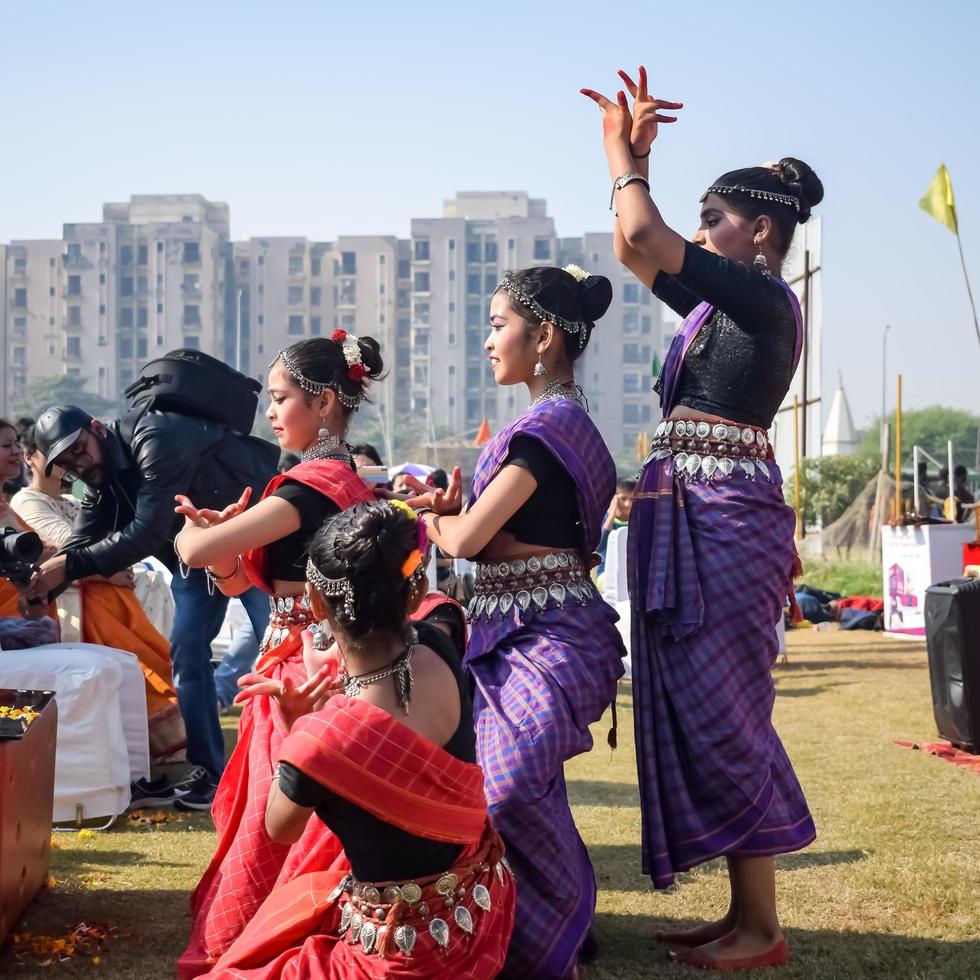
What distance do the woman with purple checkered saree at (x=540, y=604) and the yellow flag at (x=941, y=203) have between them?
27.3 feet

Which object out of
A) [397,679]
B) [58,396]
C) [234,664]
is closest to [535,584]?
[397,679]

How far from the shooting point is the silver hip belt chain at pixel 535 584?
125 inches

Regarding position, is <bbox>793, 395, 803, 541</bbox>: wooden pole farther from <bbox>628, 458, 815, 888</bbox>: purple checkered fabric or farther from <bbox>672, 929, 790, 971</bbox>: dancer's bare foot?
<bbox>672, 929, 790, 971</bbox>: dancer's bare foot

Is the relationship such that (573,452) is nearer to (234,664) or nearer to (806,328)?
(234,664)

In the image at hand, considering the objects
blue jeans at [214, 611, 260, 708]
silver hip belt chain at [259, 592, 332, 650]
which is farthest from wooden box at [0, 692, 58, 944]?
blue jeans at [214, 611, 260, 708]

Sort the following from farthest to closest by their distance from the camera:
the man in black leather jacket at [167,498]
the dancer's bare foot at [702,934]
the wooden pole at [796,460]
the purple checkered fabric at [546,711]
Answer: the wooden pole at [796,460]
the man in black leather jacket at [167,498]
the dancer's bare foot at [702,934]
the purple checkered fabric at [546,711]

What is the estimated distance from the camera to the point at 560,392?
331 cm

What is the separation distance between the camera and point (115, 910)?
3.75 m

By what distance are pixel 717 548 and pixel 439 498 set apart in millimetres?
713

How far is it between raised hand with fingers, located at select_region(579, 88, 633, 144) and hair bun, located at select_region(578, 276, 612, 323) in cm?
39

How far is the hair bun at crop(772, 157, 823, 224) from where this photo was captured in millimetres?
A: 3363

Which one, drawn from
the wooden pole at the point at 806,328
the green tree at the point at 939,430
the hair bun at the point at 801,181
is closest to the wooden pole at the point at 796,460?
the wooden pole at the point at 806,328

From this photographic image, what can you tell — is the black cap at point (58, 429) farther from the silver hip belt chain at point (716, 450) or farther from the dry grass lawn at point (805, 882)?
the silver hip belt chain at point (716, 450)

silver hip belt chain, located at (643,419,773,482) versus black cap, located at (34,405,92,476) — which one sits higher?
black cap, located at (34,405,92,476)
